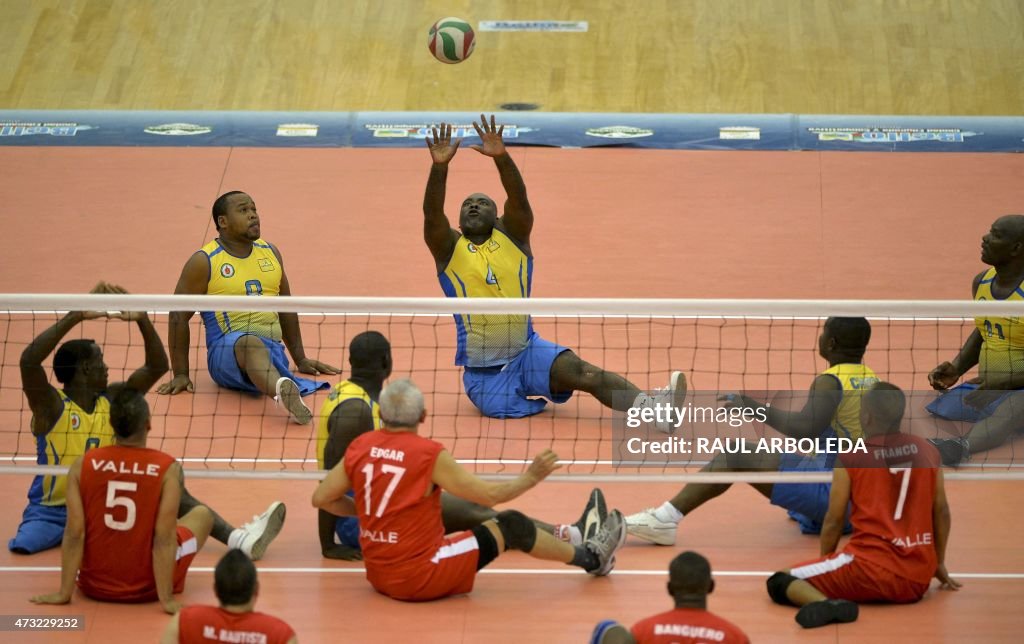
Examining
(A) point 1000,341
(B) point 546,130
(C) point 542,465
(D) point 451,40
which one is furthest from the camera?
(B) point 546,130

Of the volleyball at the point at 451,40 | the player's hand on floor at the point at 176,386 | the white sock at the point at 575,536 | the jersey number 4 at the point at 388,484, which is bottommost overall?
the white sock at the point at 575,536

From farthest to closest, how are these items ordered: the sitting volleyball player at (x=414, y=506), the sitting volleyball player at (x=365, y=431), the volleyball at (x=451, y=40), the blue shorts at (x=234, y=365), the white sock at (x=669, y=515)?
the volleyball at (x=451, y=40)
the blue shorts at (x=234, y=365)
the white sock at (x=669, y=515)
the sitting volleyball player at (x=365, y=431)
the sitting volleyball player at (x=414, y=506)

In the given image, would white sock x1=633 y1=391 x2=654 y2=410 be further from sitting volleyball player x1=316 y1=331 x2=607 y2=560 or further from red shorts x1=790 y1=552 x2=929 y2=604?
red shorts x1=790 y1=552 x2=929 y2=604

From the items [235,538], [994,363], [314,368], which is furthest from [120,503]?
[994,363]

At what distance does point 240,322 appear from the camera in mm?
11594

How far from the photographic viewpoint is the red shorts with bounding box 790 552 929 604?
823 cm

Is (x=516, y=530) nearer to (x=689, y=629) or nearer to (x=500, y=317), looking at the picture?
(x=689, y=629)

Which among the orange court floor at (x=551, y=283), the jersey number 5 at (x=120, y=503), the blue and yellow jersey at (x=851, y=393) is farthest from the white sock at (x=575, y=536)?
the jersey number 5 at (x=120, y=503)

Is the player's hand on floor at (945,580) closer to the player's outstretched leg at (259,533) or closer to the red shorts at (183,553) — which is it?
the player's outstretched leg at (259,533)

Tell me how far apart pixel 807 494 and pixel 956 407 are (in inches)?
96.7

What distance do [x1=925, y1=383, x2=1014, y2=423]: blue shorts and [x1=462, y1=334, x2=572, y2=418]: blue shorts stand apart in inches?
102

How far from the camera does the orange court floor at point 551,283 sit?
8.45 meters

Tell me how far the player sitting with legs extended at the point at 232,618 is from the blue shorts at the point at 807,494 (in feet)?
10.8

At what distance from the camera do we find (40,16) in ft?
61.0
